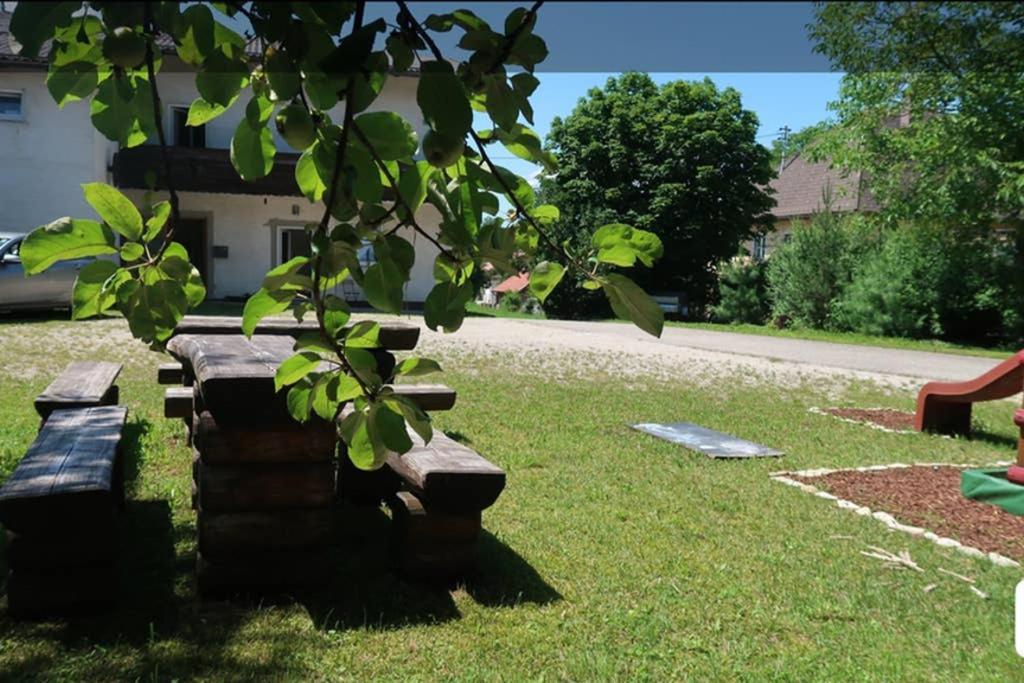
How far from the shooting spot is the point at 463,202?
45.1 inches

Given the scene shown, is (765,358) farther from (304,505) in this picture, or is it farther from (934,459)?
(304,505)

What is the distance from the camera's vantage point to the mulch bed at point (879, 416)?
889 centimetres

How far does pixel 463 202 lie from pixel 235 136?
1.08ft

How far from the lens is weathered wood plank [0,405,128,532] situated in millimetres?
3000

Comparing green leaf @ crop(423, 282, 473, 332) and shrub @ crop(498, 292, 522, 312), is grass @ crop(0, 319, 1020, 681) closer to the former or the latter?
green leaf @ crop(423, 282, 473, 332)

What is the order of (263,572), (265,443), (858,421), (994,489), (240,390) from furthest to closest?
(858,421) < (994,489) < (263,572) < (265,443) < (240,390)

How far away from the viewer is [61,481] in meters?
3.18

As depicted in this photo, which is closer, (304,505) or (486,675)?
(486,675)

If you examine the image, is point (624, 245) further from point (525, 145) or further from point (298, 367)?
point (298, 367)

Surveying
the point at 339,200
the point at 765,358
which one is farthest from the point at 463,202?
the point at 765,358

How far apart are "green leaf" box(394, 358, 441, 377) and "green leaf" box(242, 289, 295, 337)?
0.61ft

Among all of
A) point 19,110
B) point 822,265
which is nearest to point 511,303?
point 822,265

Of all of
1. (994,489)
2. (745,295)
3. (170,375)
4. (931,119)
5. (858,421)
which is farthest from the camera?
(745,295)

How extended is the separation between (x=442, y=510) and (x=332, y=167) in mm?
2805
